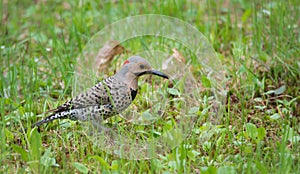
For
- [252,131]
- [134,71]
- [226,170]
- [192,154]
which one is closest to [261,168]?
[226,170]

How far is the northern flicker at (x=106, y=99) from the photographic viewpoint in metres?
4.67

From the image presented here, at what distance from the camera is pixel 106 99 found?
471 cm

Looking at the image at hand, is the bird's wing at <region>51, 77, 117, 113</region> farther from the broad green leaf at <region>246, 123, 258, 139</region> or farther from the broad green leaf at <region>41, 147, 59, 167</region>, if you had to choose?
the broad green leaf at <region>246, 123, 258, 139</region>

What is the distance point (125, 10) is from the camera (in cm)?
723

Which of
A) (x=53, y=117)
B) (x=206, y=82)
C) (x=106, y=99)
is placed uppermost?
(x=206, y=82)

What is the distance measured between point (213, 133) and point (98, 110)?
2.96 ft

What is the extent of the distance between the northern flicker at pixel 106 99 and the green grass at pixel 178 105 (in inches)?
6.1

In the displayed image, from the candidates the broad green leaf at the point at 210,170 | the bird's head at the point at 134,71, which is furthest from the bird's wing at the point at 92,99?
the broad green leaf at the point at 210,170

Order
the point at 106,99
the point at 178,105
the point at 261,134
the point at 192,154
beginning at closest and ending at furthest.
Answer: the point at 192,154 → the point at 261,134 → the point at 106,99 → the point at 178,105

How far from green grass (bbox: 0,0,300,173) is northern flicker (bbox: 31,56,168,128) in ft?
0.51

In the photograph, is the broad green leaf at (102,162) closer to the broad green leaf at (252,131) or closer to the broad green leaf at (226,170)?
the broad green leaf at (226,170)

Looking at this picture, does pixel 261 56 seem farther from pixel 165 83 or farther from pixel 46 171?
pixel 46 171

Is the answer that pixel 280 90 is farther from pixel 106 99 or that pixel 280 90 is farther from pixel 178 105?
pixel 106 99

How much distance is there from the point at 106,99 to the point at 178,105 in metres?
0.74
